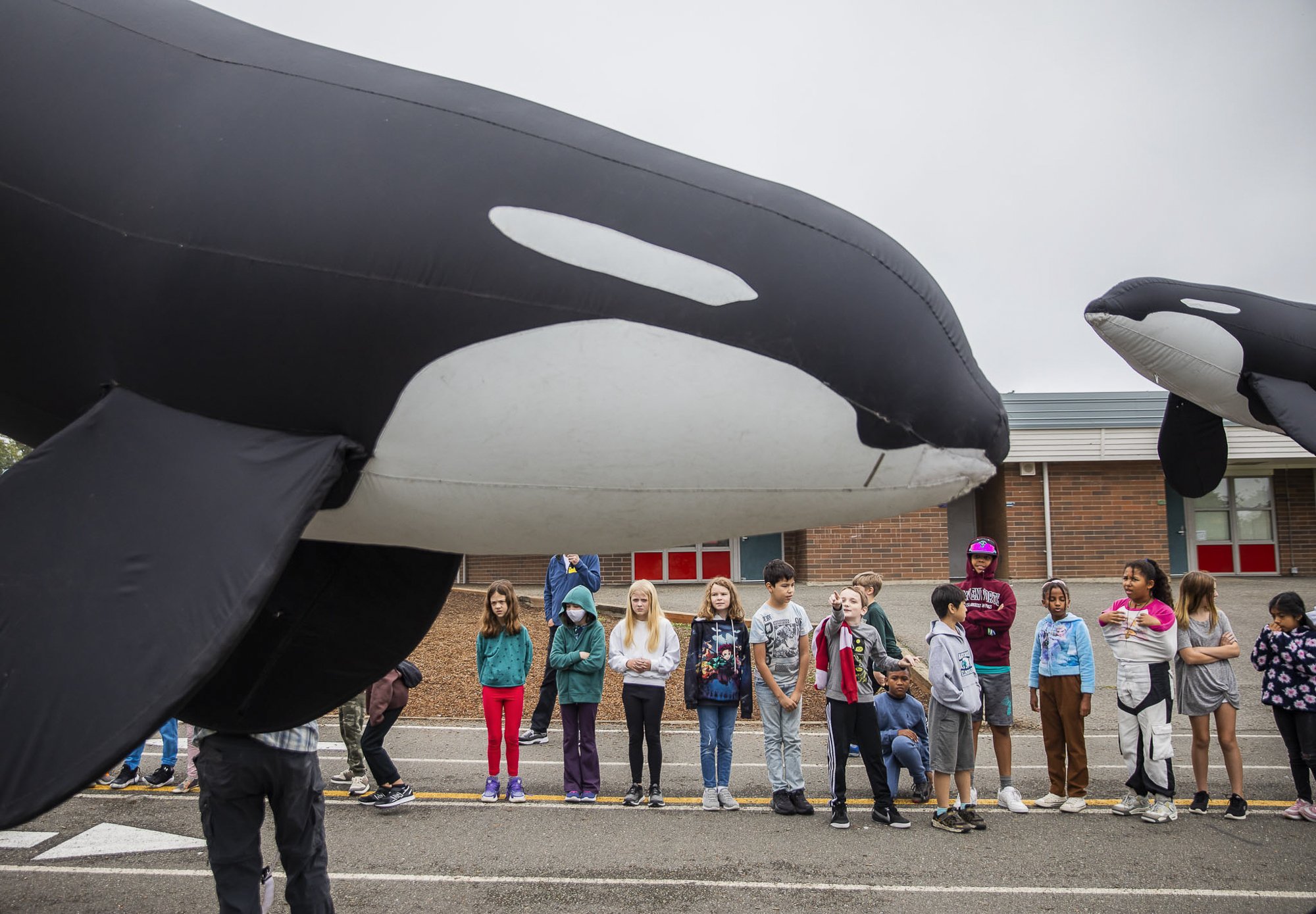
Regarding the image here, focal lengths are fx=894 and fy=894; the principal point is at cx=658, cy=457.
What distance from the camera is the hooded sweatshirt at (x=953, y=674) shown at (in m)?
6.53

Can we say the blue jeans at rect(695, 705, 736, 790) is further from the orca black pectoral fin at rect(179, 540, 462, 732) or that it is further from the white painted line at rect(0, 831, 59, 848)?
the white painted line at rect(0, 831, 59, 848)

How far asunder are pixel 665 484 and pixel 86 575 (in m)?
1.35

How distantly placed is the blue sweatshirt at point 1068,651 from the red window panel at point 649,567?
46.5 feet

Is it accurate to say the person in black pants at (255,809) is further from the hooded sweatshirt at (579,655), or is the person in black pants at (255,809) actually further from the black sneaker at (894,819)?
the black sneaker at (894,819)

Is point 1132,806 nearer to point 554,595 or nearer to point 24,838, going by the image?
point 554,595

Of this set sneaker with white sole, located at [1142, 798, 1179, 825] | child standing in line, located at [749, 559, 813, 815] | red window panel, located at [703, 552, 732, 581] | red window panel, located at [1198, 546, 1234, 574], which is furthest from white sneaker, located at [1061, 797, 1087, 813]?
red window panel, located at [1198, 546, 1234, 574]

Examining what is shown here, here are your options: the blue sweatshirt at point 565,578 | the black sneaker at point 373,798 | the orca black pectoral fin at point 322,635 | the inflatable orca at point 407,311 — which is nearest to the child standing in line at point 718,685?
the blue sweatshirt at point 565,578

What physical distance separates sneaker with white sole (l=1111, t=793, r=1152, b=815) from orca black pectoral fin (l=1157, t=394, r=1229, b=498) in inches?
95.6

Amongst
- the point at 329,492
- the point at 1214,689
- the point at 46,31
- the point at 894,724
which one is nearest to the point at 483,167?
the point at 329,492

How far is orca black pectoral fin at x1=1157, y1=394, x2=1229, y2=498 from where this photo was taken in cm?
638

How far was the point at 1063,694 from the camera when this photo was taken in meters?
7.16

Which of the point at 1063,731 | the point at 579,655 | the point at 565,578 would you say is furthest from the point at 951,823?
the point at 565,578

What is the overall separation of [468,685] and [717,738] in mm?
5301

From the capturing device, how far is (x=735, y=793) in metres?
7.61
